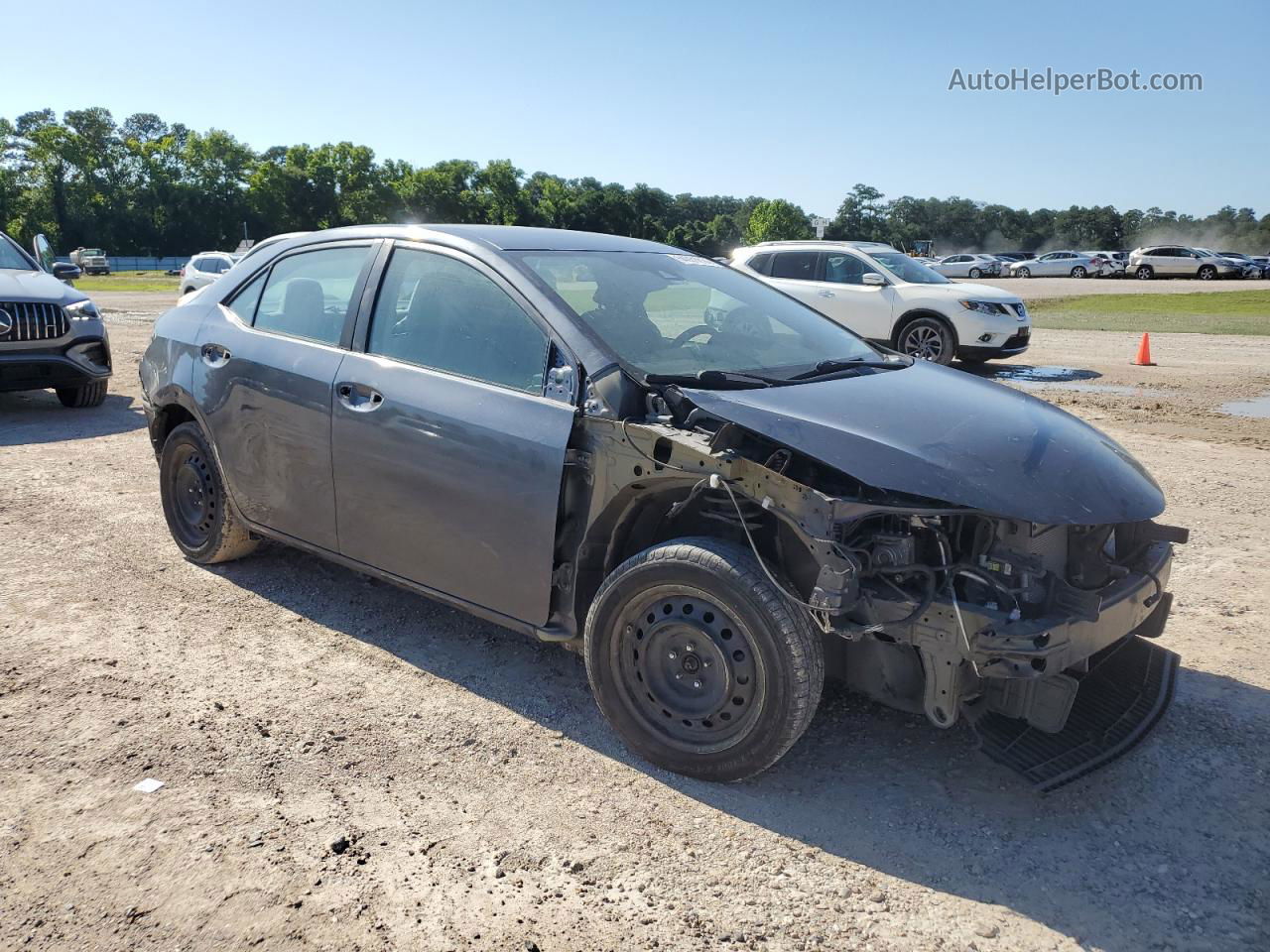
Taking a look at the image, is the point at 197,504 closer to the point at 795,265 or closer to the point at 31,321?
the point at 31,321

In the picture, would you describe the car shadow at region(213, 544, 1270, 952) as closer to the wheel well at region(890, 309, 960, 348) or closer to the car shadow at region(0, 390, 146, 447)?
the car shadow at region(0, 390, 146, 447)

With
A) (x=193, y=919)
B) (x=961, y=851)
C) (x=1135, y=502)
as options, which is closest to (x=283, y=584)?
(x=193, y=919)

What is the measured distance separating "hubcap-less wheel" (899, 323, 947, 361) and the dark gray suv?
9997 millimetres

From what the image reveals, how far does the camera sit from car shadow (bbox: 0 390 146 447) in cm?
876

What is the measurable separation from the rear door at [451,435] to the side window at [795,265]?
36.7ft

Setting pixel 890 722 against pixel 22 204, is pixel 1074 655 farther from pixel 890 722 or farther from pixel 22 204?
pixel 22 204

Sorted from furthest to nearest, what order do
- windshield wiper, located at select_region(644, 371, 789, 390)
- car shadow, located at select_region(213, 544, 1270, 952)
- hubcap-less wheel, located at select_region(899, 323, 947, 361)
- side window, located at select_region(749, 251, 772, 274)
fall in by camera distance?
side window, located at select_region(749, 251, 772, 274)
hubcap-less wheel, located at select_region(899, 323, 947, 361)
windshield wiper, located at select_region(644, 371, 789, 390)
car shadow, located at select_region(213, 544, 1270, 952)

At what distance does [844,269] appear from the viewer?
1440cm

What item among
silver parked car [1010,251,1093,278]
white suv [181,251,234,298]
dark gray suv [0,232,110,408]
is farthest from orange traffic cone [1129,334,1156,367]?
silver parked car [1010,251,1093,278]

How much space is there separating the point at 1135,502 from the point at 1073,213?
4352 inches

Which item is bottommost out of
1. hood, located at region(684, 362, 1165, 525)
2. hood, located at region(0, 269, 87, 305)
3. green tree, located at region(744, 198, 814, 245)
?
hood, located at region(684, 362, 1165, 525)

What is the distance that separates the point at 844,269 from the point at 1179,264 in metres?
44.8

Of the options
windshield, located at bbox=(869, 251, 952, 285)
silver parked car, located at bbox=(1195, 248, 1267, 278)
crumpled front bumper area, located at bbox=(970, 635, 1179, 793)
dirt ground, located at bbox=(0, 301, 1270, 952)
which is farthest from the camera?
silver parked car, located at bbox=(1195, 248, 1267, 278)

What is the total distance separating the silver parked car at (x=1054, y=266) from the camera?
182 feet
